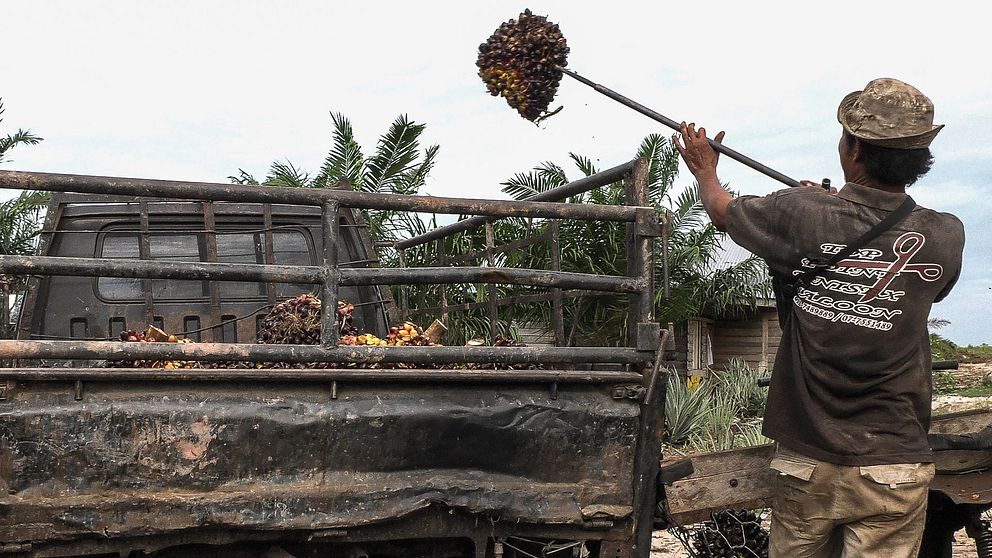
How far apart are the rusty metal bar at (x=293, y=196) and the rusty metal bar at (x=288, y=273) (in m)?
0.21

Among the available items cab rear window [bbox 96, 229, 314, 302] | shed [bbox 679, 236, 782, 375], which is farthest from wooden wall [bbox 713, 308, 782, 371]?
cab rear window [bbox 96, 229, 314, 302]

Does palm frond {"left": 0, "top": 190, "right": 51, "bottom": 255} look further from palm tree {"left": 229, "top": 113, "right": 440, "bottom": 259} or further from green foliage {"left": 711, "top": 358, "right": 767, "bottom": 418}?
green foliage {"left": 711, "top": 358, "right": 767, "bottom": 418}

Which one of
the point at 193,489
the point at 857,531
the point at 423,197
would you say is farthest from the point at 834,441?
the point at 193,489

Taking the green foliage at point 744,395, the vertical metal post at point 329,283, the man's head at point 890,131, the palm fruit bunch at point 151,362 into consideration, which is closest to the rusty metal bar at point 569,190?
the vertical metal post at point 329,283

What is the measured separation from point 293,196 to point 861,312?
1.80m

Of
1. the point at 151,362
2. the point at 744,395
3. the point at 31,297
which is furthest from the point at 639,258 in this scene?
the point at 744,395

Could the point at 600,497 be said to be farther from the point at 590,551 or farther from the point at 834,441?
the point at 834,441

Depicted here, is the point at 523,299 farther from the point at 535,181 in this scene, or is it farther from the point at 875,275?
the point at 535,181

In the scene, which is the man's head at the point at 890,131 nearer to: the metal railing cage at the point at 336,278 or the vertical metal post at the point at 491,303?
the metal railing cage at the point at 336,278

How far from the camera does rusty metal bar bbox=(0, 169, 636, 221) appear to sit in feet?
10.1

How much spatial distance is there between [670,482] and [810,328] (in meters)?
0.83

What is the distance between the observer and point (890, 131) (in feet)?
9.98

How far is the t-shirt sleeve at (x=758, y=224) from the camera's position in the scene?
312 centimetres

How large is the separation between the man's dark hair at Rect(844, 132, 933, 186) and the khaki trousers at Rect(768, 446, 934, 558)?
2.87ft
